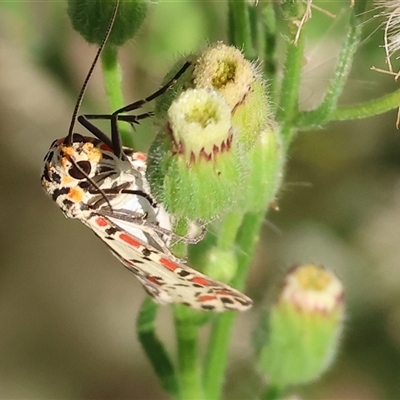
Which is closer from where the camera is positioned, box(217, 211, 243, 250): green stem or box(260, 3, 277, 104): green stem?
box(260, 3, 277, 104): green stem

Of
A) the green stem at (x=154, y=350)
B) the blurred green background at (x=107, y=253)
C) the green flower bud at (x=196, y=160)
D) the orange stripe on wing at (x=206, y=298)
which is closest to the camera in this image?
the green flower bud at (x=196, y=160)

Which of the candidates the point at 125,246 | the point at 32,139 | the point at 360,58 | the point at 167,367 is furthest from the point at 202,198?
the point at 32,139

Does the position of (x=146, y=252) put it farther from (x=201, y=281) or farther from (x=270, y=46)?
(x=270, y=46)

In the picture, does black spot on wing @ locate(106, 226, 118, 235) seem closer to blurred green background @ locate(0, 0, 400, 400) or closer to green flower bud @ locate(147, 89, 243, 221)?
green flower bud @ locate(147, 89, 243, 221)

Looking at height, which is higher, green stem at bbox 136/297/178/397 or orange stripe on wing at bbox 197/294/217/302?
orange stripe on wing at bbox 197/294/217/302

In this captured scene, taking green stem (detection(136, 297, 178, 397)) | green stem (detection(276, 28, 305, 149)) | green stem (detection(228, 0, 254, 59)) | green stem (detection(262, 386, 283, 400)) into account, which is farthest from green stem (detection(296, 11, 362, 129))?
green stem (detection(262, 386, 283, 400))

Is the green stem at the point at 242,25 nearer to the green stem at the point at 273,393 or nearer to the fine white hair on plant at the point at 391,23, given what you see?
the fine white hair on plant at the point at 391,23

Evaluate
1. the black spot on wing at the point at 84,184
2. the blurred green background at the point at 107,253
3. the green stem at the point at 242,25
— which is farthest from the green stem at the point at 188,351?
the blurred green background at the point at 107,253
